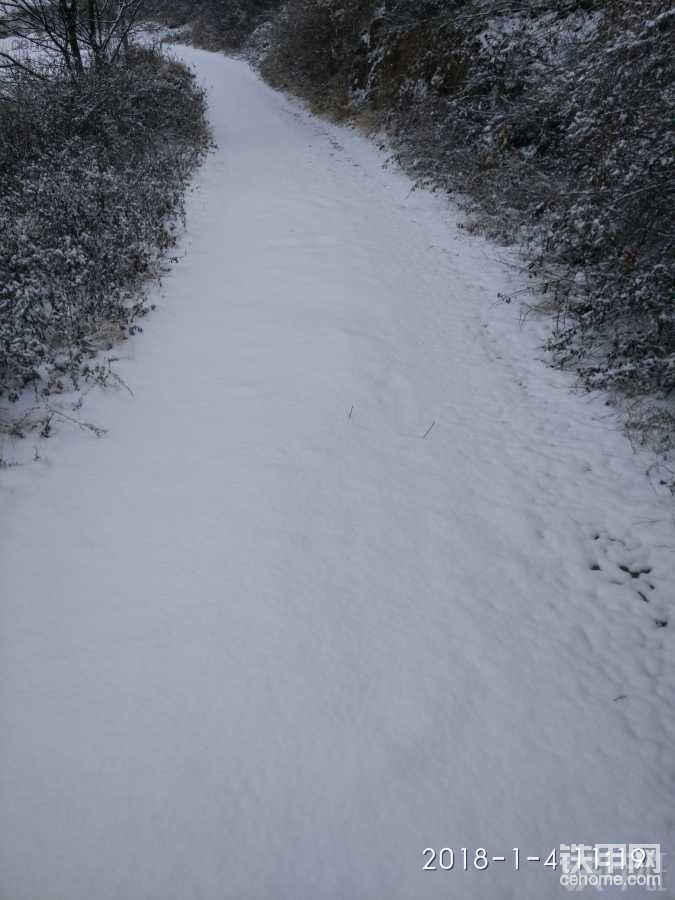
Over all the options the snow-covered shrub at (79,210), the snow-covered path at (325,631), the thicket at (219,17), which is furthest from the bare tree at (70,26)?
the thicket at (219,17)

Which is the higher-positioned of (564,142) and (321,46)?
(321,46)

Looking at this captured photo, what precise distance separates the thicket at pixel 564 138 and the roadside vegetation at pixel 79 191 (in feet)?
17.5

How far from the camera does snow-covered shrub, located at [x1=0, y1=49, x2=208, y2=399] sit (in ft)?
15.3

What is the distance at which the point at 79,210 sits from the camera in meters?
6.63

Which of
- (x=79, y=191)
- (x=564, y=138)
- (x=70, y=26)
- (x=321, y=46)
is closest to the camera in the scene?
(x=79, y=191)

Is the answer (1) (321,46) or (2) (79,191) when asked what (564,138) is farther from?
(1) (321,46)

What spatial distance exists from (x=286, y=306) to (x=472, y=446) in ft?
10.4

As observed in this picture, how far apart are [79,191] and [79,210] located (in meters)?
0.68

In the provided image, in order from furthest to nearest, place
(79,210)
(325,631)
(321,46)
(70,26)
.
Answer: (321,46)
(70,26)
(79,210)
(325,631)

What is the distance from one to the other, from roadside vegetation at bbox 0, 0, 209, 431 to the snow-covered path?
68 centimetres

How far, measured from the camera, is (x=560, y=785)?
235cm

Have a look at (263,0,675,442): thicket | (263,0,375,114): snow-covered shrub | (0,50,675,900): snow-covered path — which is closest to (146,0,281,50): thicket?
(263,0,375,114): snow-covered shrub

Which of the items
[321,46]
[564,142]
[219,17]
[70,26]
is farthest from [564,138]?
[219,17]

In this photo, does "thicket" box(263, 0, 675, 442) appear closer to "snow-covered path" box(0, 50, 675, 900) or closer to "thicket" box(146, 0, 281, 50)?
"snow-covered path" box(0, 50, 675, 900)
